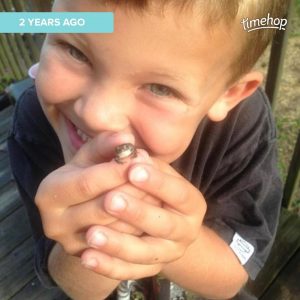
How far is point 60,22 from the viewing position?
745 mm

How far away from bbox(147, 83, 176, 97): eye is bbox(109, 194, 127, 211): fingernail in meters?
0.20

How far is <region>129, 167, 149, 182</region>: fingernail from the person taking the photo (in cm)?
64

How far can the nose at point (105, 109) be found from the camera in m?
0.73

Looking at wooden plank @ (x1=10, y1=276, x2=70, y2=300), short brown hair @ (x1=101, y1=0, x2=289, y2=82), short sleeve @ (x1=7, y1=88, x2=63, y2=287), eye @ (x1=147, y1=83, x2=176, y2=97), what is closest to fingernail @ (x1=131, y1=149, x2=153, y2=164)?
eye @ (x1=147, y1=83, x2=176, y2=97)

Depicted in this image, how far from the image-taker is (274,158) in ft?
3.66

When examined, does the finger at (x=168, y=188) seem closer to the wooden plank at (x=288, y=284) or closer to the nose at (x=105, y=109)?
the nose at (x=105, y=109)

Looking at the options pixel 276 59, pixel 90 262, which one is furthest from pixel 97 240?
pixel 276 59

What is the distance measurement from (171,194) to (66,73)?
0.30 meters

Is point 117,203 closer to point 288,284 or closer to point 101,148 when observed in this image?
point 101,148

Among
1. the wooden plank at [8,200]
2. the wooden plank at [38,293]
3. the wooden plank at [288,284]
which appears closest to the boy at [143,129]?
the wooden plank at [38,293]

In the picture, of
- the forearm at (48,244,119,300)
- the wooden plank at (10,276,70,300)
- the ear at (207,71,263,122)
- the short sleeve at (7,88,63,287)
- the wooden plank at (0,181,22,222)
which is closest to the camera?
the ear at (207,71,263,122)

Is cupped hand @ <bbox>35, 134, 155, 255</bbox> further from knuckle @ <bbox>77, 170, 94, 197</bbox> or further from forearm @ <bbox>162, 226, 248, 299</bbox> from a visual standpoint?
forearm @ <bbox>162, 226, 248, 299</bbox>

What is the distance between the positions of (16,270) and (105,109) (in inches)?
33.4

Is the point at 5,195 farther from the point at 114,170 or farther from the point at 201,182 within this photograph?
the point at 114,170
